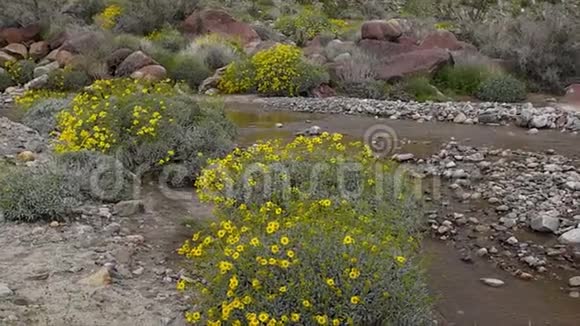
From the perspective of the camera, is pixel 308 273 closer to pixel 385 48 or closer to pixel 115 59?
pixel 385 48

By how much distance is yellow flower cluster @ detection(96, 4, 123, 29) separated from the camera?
2613 centimetres

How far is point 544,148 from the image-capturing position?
39.1ft

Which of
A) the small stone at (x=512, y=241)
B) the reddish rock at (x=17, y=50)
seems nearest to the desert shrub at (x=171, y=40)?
the reddish rock at (x=17, y=50)

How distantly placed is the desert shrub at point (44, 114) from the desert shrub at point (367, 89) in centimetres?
857

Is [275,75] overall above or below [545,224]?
above

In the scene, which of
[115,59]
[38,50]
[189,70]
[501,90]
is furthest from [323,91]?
[38,50]

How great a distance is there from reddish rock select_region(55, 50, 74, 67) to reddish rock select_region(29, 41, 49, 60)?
1.58m

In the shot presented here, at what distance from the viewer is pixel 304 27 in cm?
2783

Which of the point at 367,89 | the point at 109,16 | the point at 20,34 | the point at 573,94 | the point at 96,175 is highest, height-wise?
the point at 109,16

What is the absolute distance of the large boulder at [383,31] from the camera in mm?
21906

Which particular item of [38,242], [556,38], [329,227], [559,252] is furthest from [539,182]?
[556,38]

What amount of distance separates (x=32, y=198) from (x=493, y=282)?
4777 millimetres

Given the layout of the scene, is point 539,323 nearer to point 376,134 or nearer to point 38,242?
point 38,242

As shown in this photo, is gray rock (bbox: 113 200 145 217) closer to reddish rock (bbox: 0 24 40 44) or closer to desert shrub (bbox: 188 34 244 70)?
desert shrub (bbox: 188 34 244 70)
